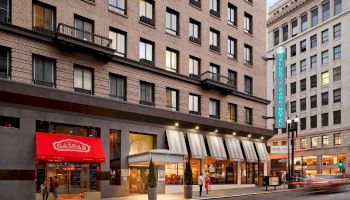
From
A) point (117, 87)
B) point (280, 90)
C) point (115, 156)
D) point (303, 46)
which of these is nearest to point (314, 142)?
point (303, 46)

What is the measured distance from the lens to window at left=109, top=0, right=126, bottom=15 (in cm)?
3545

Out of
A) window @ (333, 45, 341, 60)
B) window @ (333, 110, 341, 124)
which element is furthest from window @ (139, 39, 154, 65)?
window @ (333, 45, 341, 60)

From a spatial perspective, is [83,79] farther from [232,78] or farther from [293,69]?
[293,69]

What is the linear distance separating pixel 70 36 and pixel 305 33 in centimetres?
6887

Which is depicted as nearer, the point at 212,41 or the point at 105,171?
the point at 105,171

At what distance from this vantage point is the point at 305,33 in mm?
90500

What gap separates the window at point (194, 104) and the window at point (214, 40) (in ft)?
18.3

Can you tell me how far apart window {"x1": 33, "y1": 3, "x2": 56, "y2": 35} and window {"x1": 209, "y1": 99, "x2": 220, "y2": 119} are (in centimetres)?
1838

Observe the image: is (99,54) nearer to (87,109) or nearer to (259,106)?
(87,109)

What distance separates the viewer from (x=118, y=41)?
35781 millimetres

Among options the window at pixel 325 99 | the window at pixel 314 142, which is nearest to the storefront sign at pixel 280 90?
the window at pixel 325 99

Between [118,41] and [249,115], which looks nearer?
[118,41]

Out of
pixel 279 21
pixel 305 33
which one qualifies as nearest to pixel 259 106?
pixel 305 33

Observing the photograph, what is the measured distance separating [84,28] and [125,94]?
5.99m
